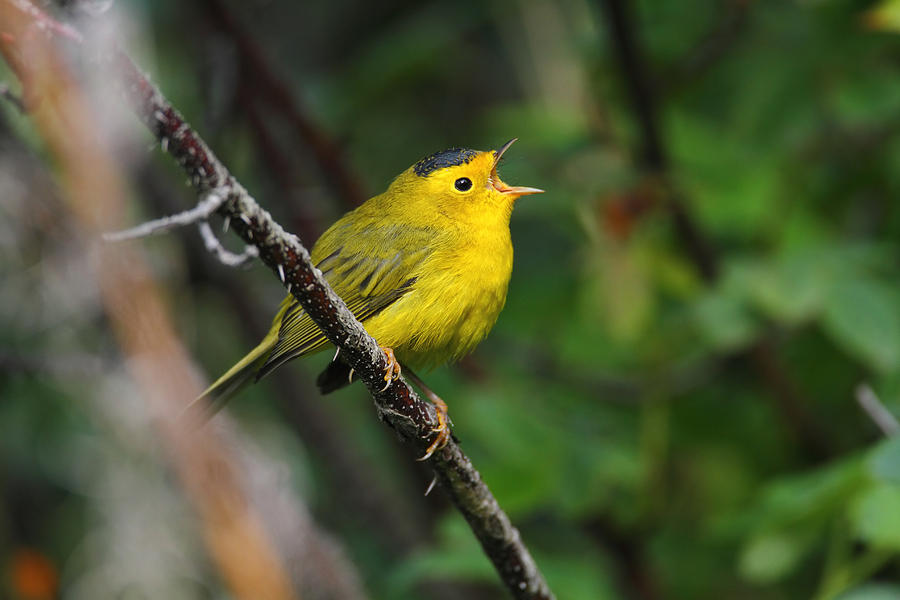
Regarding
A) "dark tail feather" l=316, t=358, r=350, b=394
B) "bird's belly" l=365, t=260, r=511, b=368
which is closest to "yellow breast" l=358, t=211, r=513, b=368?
"bird's belly" l=365, t=260, r=511, b=368

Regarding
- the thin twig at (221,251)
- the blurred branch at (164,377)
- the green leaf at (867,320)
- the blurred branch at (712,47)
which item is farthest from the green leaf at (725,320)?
the blurred branch at (164,377)

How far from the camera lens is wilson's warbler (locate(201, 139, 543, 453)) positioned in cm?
316

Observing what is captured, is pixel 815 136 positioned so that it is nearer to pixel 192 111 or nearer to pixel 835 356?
pixel 835 356

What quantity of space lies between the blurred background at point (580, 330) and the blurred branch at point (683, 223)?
16 millimetres

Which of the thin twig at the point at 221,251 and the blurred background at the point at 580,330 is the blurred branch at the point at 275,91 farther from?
the thin twig at the point at 221,251

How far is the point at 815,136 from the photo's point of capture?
4.04 metres

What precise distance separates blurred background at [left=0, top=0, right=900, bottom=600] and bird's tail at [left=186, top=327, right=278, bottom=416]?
5.7 inches

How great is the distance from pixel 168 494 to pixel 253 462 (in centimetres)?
126

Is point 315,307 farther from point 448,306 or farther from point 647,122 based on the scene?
point 647,122

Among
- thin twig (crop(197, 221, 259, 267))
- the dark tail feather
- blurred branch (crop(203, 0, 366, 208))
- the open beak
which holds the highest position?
thin twig (crop(197, 221, 259, 267))

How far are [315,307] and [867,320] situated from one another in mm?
2098

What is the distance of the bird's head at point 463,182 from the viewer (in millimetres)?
3592

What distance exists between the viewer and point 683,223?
400 cm

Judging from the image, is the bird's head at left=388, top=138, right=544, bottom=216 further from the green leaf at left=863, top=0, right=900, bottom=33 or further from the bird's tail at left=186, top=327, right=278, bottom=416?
the green leaf at left=863, top=0, right=900, bottom=33
